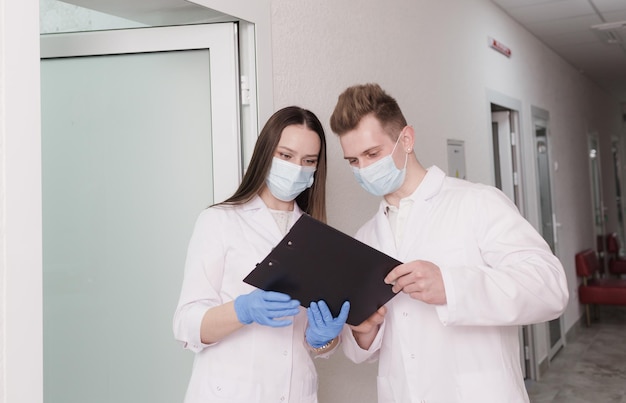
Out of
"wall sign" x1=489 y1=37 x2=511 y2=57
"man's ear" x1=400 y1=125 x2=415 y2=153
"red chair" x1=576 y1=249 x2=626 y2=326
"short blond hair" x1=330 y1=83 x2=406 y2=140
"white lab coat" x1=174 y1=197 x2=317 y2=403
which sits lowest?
"red chair" x1=576 y1=249 x2=626 y2=326

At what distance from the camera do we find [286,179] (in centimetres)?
169

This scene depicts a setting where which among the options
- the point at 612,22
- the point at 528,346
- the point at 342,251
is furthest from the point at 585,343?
A: the point at 342,251

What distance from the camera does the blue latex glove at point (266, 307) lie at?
140 cm

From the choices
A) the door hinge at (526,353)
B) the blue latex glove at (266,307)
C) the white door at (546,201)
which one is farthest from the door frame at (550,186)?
the blue latex glove at (266,307)

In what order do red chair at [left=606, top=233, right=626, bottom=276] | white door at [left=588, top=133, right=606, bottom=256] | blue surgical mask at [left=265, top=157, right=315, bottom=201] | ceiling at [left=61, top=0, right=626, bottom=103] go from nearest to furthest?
blue surgical mask at [left=265, top=157, right=315, bottom=201] < ceiling at [left=61, top=0, right=626, bottom=103] < white door at [left=588, top=133, right=606, bottom=256] < red chair at [left=606, top=233, right=626, bottom=276]

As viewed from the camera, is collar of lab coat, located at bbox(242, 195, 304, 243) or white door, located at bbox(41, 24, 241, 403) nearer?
collar of lab coat, located at bbox(242, 195, 304, 243)

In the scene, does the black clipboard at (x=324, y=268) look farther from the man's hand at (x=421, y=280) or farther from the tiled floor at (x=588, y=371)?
the tiled floor at (x=588, y=371)

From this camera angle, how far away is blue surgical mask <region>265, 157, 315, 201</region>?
169 centimetres

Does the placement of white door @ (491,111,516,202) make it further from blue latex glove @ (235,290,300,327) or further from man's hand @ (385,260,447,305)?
blue latex glove @ (235,290,300,327)

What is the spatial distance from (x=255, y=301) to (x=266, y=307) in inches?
1.2

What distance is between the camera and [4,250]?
48.6 inches

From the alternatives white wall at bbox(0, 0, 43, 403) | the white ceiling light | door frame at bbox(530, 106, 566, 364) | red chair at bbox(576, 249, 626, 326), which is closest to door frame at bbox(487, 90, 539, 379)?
door frame at bbox(530, 106, 566, 364)

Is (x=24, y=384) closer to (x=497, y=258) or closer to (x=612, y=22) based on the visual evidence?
(x=497, y=258)

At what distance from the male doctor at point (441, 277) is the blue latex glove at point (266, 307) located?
0.27 m
